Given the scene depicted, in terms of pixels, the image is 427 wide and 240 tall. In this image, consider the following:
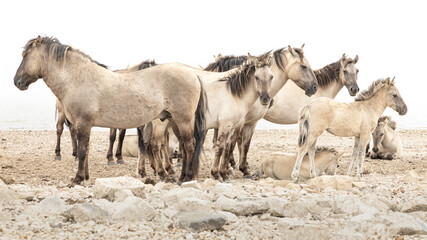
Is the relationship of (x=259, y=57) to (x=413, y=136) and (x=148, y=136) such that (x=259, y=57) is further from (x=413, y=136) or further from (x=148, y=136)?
(x=413, y=136)

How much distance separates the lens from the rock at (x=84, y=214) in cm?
516

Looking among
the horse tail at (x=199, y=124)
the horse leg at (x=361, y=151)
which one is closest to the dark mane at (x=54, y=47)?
the horse tail at (x=199, y=124)

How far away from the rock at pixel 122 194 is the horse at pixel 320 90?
5.86m

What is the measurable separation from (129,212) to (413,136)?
17121 mm

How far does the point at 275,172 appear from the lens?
932cm

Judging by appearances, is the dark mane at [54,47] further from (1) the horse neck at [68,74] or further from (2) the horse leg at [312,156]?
(2) the horse leg at [312,156]

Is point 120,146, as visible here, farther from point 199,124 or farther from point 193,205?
point 193,205

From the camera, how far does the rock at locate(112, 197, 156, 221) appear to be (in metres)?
5.20

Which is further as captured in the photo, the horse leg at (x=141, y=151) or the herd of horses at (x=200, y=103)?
the horse leg at (x=141, y=151)

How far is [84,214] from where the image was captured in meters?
5.17

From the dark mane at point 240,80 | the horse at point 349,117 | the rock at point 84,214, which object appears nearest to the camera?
the rock at point 84,214

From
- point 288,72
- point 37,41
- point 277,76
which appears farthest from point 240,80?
point 37,41

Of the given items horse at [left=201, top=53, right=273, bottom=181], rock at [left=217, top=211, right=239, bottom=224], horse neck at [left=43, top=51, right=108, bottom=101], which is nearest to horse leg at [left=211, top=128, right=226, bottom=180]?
horse at [left=201, top=53, right=273, bottom=181]

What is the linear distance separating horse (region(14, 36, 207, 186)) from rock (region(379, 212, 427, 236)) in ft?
12.7
